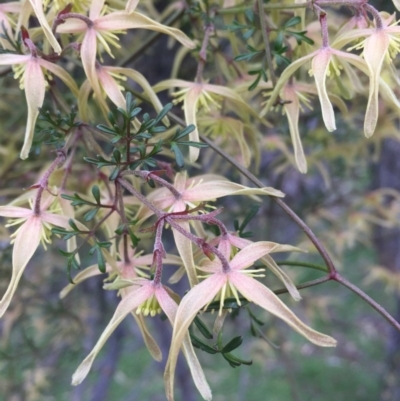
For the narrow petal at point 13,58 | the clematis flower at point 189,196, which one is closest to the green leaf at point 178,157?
the clematis flower at point 189,196

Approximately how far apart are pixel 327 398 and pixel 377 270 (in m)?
1.12

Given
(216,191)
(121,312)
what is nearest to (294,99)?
(216,191)

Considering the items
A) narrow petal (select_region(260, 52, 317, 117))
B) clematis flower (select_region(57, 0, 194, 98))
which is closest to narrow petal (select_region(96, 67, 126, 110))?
clematis flower (select_region(57, 0, 194, 98))

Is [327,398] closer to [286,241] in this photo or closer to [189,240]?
[286,241]

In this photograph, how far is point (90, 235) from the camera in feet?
1.24

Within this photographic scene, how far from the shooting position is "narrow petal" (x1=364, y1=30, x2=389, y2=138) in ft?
1.11

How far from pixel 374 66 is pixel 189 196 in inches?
5.8

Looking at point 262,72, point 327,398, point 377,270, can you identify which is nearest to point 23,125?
point 262,72

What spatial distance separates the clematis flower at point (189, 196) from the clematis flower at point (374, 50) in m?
0.08

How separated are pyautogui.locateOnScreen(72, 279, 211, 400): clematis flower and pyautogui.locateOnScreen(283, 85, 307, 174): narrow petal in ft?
0.47

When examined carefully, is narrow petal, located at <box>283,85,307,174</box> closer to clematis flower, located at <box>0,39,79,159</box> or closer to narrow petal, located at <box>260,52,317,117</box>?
narrow petal, located at <box>260,52,317,117</box>

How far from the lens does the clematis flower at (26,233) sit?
34cm

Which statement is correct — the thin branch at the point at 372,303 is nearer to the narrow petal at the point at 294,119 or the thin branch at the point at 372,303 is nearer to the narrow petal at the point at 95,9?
the narrow petal at the point at 294,119

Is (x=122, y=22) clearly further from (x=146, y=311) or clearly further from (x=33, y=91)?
(x=146, y=311)
